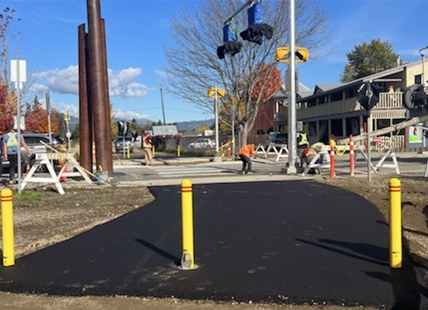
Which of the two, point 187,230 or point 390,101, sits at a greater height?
point 390,101

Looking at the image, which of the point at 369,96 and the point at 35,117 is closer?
the point at 369,96

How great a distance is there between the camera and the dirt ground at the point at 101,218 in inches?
189

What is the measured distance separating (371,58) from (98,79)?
6756 cm

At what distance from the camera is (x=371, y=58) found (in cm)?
7656

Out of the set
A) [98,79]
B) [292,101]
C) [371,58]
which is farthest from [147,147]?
[371,58]

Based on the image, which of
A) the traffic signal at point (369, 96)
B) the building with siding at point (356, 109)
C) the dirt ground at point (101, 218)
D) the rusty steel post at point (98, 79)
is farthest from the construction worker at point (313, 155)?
the building with siding at point (356, 109)

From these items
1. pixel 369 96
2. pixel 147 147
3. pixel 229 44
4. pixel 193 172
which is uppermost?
pixel 229 44

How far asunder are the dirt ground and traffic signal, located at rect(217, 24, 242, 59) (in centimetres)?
528

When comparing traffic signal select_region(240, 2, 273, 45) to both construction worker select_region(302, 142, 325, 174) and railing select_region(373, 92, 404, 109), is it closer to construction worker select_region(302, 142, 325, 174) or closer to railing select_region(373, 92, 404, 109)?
construction worker select_region(302, 142, 325, 174)

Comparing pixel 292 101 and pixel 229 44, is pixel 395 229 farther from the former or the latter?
pixel 292 101

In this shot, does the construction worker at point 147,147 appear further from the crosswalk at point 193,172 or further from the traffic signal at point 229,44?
the traffic signal at point 229,44

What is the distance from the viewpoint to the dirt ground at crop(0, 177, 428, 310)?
4.80 m

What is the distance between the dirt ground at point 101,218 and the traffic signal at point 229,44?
5.28 metres

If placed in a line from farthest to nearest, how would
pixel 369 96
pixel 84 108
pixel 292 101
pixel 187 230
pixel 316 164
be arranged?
pixel 292 101
pixel 316 164
pixel 84 108
pixel 369 96
pixel 187 230
